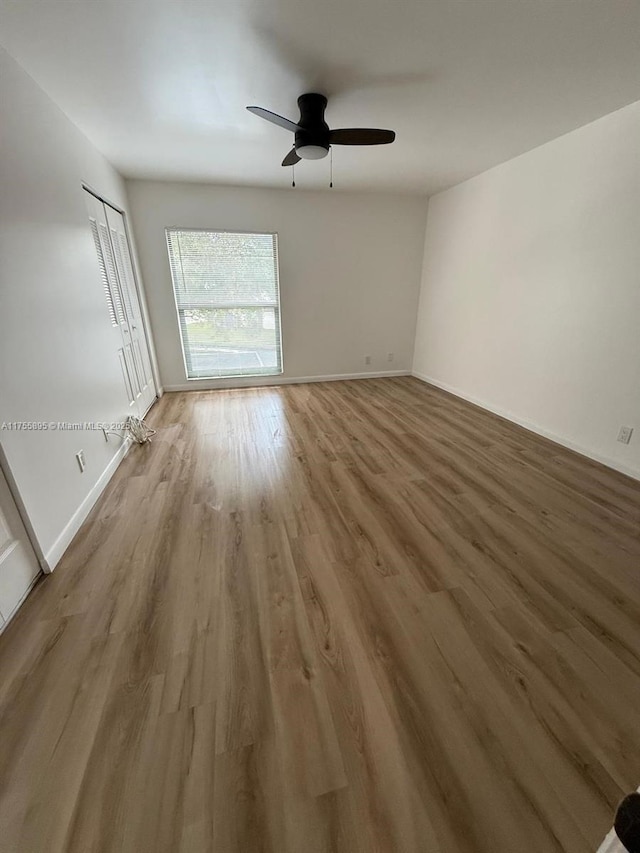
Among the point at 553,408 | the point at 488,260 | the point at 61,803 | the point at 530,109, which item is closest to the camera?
the point at 61,803

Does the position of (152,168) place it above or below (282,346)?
above

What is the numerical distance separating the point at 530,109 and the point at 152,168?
134 inches

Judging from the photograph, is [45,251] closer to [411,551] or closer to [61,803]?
[61,803]

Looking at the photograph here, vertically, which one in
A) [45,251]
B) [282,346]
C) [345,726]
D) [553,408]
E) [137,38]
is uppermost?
[137,38]

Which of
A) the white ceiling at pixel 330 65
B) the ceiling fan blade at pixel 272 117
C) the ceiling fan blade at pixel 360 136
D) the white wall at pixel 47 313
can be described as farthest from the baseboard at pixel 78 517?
the ceiling fan blade at pixel 360 136

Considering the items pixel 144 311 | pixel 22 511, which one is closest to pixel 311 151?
pixel 22 511

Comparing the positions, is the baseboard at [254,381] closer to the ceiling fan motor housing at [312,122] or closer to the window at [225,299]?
the window at [225,299]

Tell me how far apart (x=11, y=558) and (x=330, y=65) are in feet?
9.98

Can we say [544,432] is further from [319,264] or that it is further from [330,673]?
[319,264]

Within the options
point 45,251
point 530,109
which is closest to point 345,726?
point 45,251

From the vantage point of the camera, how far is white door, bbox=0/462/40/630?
4.81 feet

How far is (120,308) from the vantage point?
10.7 feet

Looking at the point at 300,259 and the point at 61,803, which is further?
the point at 300,259

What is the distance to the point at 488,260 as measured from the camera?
3.73 m
